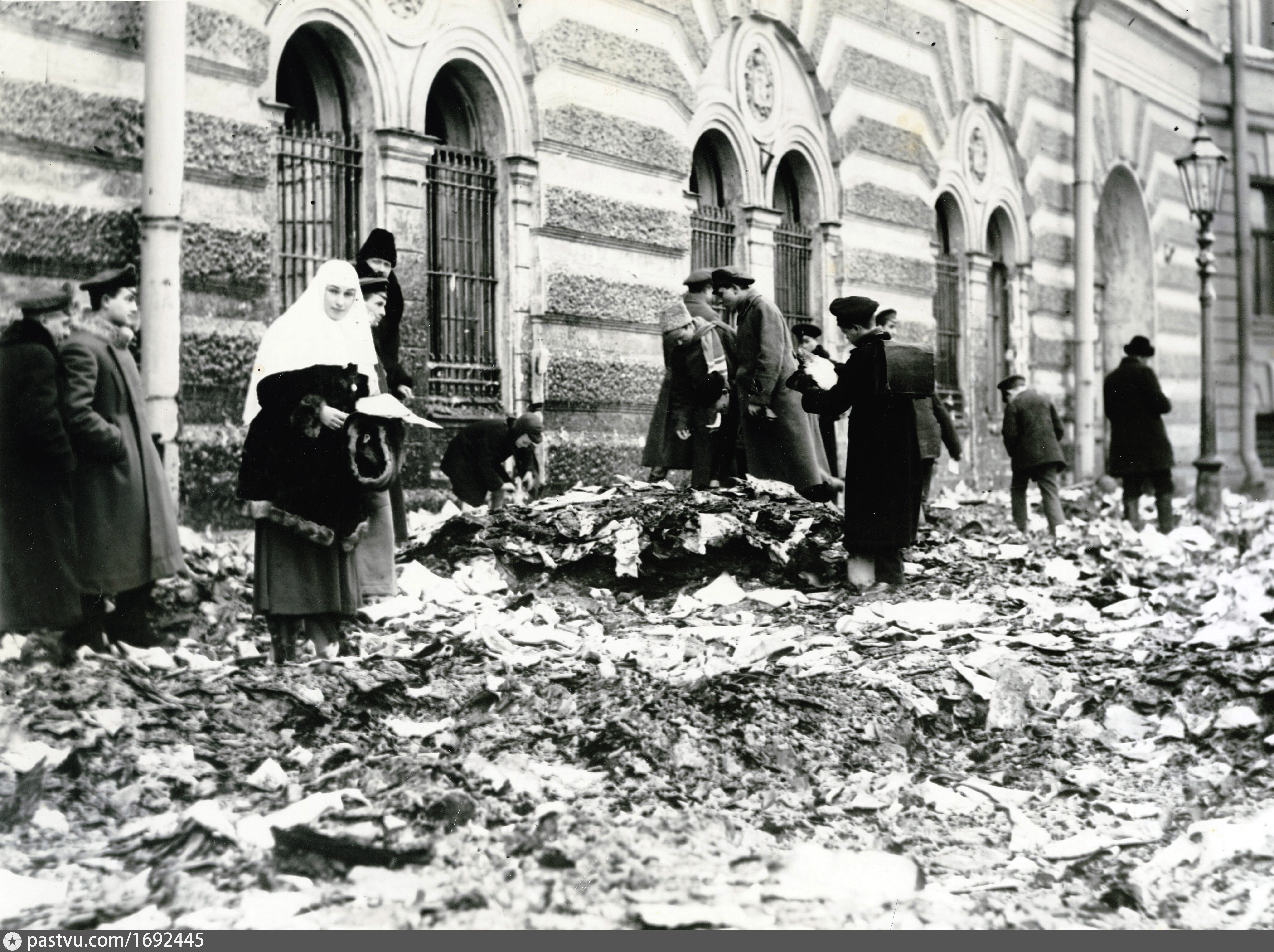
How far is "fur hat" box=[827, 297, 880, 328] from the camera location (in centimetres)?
806

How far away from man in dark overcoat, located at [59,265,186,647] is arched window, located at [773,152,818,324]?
8003mm

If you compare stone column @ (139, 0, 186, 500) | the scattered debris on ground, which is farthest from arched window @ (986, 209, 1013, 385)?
stone column @ (139, 0, 186, 500)

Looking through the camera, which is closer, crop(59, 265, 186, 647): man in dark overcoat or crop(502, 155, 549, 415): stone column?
crop(59, 265, 186, 647): man in dark overcoat

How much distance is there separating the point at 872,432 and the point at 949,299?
872 centimetres

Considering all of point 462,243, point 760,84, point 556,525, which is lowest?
point 556,525

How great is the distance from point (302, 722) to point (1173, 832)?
3.17 metres

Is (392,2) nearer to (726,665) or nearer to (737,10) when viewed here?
(737,10)

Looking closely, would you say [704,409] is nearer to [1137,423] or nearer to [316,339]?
[316,339]

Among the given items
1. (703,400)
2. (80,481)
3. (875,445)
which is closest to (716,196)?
(703,400)

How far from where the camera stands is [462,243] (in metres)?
10.2

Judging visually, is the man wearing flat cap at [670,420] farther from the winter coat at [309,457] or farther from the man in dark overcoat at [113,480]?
the man in dark overcoat at [113,480]

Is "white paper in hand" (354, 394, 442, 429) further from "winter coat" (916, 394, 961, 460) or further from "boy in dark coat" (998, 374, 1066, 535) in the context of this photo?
"boy in dark coat" (998, 374, 1066, 535)

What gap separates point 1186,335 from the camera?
21672 mm
